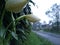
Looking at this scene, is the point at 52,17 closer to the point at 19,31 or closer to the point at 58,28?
the point at 58,28

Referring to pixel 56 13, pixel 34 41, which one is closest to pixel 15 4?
pixel 34 41

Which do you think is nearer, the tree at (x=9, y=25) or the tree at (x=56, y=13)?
the tree at (x=9, y=25)

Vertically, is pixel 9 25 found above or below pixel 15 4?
below

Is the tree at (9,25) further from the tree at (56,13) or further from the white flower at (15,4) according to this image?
the tree at (56,13)

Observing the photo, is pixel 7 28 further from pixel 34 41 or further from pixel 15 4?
pixel 34 41

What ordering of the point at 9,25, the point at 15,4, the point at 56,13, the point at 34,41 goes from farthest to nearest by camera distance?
the point at 56,13
the point at 34,41
the point at 9,25
the point at 15,4

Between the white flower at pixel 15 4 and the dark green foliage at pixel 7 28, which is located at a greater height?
the white flower at pixel 15 4

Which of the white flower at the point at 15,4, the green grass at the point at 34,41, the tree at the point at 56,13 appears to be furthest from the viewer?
the tree at the point at 56,13

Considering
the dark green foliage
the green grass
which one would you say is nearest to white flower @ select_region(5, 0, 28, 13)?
the dark green foliage

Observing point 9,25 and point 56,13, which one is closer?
point 9,25

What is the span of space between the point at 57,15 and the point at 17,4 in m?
26.8

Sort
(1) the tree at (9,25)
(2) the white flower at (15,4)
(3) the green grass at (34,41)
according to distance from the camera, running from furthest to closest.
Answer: (3) the green grass at (34,41)
(1) the tree at (9,25)
(2) the white flower at (15,4)

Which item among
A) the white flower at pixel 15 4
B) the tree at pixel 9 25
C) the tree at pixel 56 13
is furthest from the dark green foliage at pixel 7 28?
the tree at pixel 56 13

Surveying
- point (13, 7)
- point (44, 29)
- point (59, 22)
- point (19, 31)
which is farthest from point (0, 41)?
point (44, 29)
